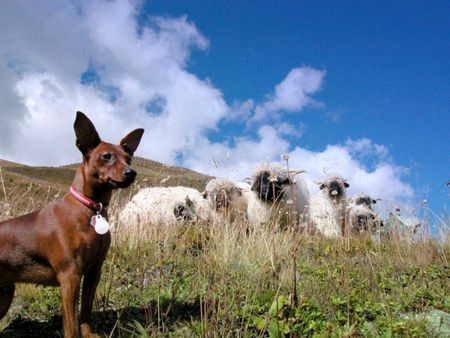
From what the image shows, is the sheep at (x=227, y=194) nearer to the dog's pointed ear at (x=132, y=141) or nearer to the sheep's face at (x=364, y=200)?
the sheep's face at (x=364, y=200)

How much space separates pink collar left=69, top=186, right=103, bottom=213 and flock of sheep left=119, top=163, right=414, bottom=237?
5.52 m

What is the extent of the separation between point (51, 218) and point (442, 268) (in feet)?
17.2

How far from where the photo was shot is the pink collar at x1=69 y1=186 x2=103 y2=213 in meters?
3.69

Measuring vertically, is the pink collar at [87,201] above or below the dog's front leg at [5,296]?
above

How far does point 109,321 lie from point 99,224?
4.16 feet

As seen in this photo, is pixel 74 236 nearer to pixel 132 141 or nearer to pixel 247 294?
pixel 132 141

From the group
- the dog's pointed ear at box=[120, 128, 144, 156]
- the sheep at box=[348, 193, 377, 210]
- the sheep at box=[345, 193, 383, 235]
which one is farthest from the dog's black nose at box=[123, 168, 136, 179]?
the sheep at box=[348, 193, 377, 210]

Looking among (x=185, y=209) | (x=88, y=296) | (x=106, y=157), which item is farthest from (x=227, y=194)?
(x=106, y=157)

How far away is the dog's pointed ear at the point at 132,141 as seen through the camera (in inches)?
158

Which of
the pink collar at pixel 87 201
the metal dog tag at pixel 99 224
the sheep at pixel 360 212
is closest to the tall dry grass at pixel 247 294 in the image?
the metal dog tag at pixel 99 224

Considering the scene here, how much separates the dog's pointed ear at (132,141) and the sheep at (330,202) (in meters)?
6.84

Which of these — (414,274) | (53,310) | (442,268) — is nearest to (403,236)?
(442,268)

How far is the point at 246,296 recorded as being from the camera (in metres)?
4.09

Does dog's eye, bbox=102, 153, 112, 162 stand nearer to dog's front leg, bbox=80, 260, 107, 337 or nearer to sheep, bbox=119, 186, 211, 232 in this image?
dog's front leg, bbox=80, 260, 107, 337
